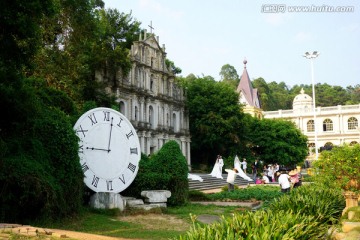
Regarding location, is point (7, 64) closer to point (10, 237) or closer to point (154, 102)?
point (10, 237)

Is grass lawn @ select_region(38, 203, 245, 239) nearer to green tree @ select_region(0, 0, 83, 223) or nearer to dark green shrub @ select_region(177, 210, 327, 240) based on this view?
green tree @ select_region(0, 0, 83, 223)

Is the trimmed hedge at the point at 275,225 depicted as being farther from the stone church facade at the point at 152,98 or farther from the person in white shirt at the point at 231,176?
the stone church facade at the point at 152,98

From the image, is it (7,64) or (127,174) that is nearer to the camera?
(7,64)

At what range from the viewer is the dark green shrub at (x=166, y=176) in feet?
48.6

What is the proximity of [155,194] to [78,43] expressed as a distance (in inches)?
461

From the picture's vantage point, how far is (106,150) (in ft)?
42.8

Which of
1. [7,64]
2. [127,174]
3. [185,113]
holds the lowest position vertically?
[127,174]

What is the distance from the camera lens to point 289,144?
4700 cm

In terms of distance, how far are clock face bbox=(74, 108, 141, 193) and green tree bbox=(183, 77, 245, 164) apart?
26.3 metres

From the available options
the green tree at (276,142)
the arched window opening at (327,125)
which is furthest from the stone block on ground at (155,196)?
the arched window opening at (327,125)

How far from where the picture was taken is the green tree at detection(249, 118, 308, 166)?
45.9 meters

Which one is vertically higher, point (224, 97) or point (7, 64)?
point (224, 97)

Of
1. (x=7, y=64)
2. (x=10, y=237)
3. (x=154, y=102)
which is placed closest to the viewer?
(x=10, y=237)

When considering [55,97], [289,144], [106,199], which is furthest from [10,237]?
[289,144]
